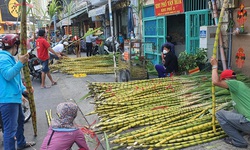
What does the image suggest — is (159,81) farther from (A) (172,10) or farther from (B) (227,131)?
(A) (172,10)

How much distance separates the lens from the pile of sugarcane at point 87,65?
9.08 meters

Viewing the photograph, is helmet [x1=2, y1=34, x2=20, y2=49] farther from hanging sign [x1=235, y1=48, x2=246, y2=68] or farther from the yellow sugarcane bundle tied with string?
the yellow sugarcane bundle tied with string

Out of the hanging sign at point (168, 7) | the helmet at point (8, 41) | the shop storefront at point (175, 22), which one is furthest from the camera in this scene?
the hanging sign at point (168, 7)

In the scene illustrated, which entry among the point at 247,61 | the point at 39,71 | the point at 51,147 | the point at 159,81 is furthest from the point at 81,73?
the point at 51,147

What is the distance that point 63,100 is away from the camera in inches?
239

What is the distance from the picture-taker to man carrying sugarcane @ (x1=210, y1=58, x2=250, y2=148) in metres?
2.89

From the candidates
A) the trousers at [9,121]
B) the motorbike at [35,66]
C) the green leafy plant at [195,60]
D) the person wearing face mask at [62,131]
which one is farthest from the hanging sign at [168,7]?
the person wearing face mask at [62,131]

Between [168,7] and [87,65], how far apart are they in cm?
358

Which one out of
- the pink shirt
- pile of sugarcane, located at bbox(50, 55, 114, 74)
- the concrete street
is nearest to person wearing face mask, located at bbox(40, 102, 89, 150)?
the pink shirt

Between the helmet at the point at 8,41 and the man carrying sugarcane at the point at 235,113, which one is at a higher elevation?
the helmet at the point at 8,41

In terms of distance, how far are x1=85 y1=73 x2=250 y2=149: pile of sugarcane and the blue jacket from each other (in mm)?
1163

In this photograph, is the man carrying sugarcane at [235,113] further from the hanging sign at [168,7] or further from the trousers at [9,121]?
the hanging sign at [168,7]

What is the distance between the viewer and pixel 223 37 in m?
6.33

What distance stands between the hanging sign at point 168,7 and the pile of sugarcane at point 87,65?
8.61 feet
